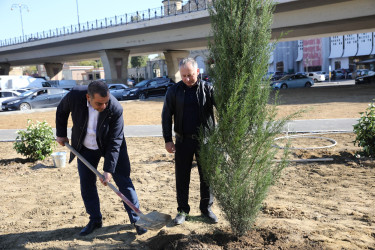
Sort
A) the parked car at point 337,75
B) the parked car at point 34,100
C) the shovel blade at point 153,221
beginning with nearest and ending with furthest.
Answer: the shovel blade at point 153,221 → the parked car at point 34,100 → the parked car at point 337,75

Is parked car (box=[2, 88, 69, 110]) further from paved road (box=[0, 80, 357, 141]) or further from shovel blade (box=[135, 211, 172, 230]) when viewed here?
shovel blade (box=[135, 211, 172, 230])

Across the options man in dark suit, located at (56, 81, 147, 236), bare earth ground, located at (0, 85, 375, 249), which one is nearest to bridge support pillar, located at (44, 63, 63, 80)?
bare earth ground, located at (0, 85, 375, 249)

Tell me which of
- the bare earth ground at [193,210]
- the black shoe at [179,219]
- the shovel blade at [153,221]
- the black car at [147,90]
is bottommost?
the bare earth ground at [193,210]

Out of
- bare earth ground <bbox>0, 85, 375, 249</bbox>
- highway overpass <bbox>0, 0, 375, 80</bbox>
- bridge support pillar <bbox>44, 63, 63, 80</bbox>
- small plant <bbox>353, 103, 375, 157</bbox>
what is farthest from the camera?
bridge support pillar <bbox>44, 63, 63, 80</bbox>

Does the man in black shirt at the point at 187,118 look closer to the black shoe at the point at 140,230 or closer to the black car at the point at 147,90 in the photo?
the black shoe at the point at 140,230

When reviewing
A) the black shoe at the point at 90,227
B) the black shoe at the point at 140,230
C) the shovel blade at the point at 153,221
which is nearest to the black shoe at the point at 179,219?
the shovel blade at the point at 153,221

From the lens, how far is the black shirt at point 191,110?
11.9 ft

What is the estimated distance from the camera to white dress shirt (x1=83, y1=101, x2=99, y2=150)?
3745 millimetres

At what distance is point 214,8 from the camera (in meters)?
3.01

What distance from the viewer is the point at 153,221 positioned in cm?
357

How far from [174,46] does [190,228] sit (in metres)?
36.2

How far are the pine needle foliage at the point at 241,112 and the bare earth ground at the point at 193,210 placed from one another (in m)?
0.55

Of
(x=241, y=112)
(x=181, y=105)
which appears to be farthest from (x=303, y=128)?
(x=241, y=112)

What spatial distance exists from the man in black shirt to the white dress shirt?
76 cm
